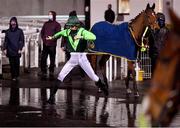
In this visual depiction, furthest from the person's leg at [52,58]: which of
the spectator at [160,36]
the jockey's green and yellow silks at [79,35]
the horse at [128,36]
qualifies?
the jockey's green and yellow silks at [79,35]

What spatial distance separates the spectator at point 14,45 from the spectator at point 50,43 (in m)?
1.10

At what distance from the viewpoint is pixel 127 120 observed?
10383mm

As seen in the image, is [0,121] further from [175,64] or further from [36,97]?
[175,64]

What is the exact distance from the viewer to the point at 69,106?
12070 mm

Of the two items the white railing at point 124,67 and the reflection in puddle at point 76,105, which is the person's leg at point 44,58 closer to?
the white railing at point 124,67

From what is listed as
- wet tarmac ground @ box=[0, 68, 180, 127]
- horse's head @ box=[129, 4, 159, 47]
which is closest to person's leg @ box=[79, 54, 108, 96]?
wet tarmac ground @ box=[0, 68, 180, 127]

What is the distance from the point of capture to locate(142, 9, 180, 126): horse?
3371 mm

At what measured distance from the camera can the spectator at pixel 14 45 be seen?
56.0ft

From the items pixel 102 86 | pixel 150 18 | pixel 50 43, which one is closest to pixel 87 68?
pixel 102 86

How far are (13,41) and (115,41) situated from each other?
3775mm

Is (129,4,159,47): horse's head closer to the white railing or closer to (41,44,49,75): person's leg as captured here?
the white railing

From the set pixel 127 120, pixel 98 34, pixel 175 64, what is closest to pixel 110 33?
pixel 98 34

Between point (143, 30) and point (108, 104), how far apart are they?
234cm

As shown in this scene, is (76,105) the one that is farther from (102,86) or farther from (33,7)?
(33,7)
